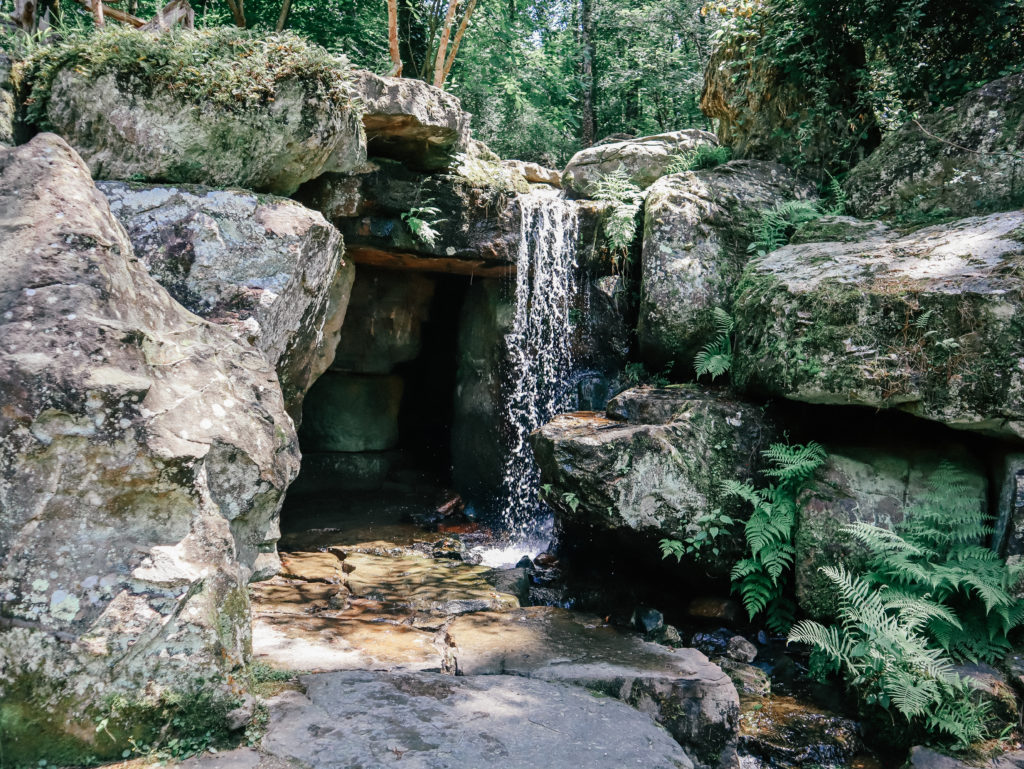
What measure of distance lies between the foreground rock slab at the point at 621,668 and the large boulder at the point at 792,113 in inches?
262

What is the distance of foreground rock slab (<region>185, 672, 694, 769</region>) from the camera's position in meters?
2.84

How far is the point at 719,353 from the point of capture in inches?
278

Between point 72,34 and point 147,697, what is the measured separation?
557 centimetres

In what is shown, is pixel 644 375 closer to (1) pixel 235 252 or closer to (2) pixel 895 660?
(2) pixel 895 660

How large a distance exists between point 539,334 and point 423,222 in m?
2.12

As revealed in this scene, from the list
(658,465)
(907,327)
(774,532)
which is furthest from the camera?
(658,465)

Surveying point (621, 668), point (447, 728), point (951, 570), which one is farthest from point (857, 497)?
point (447, 728)

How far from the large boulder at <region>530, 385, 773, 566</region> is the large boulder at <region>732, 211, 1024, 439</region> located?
21.7 inches

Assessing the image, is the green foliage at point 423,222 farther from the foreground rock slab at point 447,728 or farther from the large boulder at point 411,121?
the foreground rock slab at point 447,728

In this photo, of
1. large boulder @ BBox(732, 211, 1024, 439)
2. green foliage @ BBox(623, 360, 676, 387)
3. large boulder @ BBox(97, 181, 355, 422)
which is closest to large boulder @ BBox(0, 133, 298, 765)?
large boulder @ BBox(97, 181, 355, 422)

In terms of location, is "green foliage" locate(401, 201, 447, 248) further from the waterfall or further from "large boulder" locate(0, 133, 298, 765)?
"large boulder" locate(0, 133, 298, 765)

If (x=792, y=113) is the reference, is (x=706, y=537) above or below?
below

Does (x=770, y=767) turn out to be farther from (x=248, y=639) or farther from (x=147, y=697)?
(x=147, y=697)

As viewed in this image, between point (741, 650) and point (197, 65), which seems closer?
point (741, 650)
